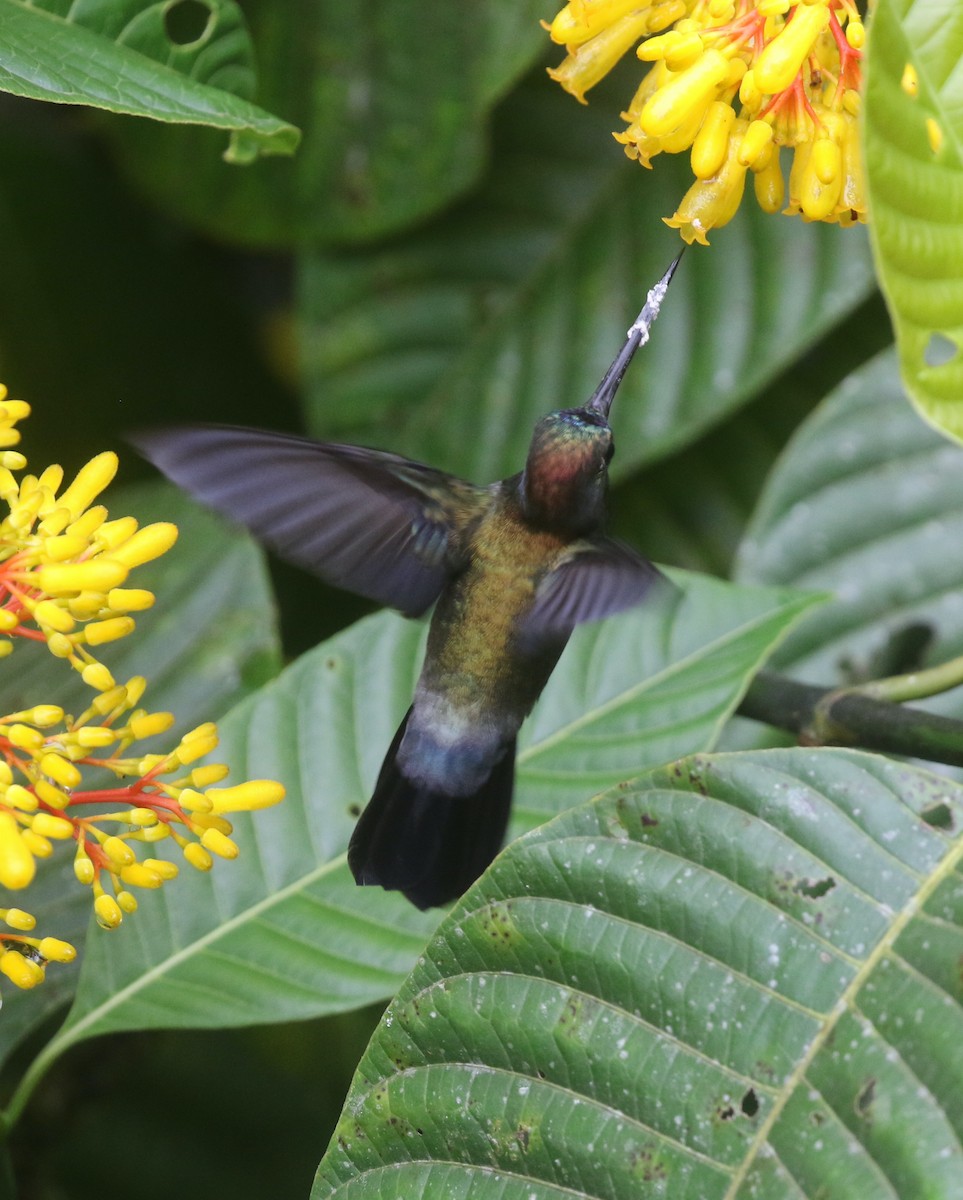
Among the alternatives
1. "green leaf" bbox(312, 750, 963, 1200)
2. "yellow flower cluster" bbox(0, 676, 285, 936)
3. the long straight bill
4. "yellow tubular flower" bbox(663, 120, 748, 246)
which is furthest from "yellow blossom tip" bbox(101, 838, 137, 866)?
"yellow tubular flower" bbox(663, 120, 748, 246)

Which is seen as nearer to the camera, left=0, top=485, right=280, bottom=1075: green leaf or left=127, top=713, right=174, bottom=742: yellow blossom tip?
left=127, top=713, right=174, bottom=742: yellow blossom tip

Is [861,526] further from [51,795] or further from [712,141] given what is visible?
[51,795]

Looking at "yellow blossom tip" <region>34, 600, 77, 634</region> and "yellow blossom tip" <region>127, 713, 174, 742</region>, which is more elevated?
"yellow blossom tip" <region>34, 600, 77, 634</region>

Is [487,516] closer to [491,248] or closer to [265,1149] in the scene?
[491,248]

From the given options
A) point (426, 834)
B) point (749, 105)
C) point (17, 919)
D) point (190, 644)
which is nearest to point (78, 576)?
point (17, 919)

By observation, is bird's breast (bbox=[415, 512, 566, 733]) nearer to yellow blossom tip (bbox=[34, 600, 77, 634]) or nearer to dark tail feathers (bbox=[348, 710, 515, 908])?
dark tail feathers (bbox=[348, 710, 515, 908])

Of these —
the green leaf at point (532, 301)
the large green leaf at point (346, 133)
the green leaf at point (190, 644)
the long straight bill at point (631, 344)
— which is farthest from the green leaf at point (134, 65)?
the green leaf at point (532, 301)
